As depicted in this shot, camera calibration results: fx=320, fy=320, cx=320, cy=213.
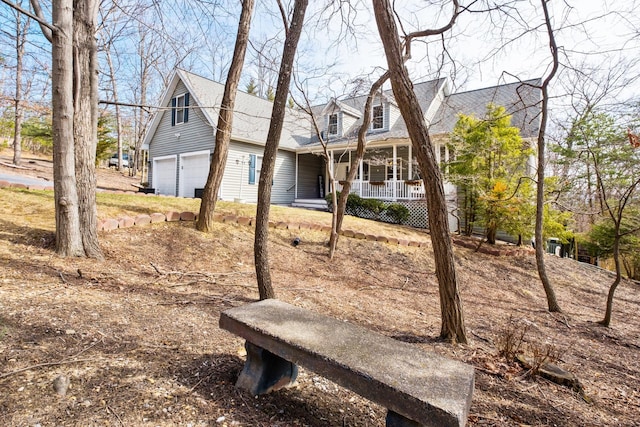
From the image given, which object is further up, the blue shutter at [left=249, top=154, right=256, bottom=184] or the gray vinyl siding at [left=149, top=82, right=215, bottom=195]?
the gray vinyl siding at [left=149, top=82, right=215, bottom=195]

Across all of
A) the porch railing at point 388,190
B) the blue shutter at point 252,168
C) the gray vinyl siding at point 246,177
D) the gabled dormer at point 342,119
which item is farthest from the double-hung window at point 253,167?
the porch railing at point 388,190

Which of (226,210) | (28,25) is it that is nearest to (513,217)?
(226,210)

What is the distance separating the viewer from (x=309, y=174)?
16.4 metres

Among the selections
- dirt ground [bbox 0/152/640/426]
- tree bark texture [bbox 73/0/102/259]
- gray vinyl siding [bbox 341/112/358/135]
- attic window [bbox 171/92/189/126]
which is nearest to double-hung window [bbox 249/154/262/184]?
attic window [bbox 171/92/189/126]

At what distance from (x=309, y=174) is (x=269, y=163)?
43.0 ft

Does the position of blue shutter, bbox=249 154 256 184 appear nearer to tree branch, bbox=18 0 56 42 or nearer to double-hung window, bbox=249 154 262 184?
double-hung window, bbox=249 154 262 184

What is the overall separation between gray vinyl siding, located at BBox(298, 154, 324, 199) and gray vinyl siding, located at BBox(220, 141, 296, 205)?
578mm

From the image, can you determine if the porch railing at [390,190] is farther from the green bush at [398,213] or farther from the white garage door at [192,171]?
the white garage door at [192,171]

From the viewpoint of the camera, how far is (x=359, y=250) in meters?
7.11

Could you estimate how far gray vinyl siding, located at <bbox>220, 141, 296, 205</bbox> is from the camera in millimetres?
12945

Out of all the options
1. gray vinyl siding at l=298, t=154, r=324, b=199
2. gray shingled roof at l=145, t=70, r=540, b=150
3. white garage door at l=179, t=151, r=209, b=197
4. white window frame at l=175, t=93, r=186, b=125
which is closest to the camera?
gray shingled roof at l=145, t=70, r=540, b=150

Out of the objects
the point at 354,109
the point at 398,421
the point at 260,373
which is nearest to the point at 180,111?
the point at 354,109

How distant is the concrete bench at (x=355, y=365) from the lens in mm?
1345

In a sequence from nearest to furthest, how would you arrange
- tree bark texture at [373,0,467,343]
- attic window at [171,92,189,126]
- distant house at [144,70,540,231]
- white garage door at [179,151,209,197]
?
tree bark texture at [373,0,467,343], distant house at [144,70,540,231], white garage door at [179,151,209,197], attic window at [171,92,189,126]
